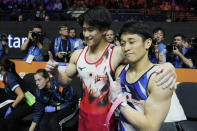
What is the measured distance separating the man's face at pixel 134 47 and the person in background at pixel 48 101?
2148 mm

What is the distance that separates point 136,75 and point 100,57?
0.58m

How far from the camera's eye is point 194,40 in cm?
549

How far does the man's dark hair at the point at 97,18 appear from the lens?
2.27 metres

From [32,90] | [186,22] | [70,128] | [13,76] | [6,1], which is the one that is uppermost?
[6,1]

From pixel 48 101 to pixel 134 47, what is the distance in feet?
8.07

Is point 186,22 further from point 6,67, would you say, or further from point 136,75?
point 136,75

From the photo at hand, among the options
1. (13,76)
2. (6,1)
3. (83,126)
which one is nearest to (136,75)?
(83,126)

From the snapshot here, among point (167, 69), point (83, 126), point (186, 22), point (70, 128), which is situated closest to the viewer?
point (167, 69)

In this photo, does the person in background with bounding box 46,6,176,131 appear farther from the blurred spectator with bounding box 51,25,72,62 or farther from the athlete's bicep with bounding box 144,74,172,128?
the blurred spectator with bounding box 51,25,72,62

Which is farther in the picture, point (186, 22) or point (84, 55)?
point (186, 22)

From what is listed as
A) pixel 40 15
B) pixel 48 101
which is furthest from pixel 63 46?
pixel 40 15

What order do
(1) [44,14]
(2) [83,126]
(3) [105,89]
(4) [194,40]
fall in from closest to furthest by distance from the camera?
(3) [105,89], (2) [83,126], (4) [194,40], (1) [44,14]

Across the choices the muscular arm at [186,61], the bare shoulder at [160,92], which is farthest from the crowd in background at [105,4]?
the bare shoulder at [160,92]

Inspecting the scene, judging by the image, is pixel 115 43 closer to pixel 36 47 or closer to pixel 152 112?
pixel 36 47
